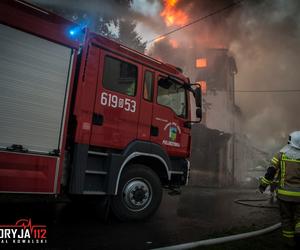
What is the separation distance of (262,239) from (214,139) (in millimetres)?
19028

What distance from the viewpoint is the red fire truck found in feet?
13.0

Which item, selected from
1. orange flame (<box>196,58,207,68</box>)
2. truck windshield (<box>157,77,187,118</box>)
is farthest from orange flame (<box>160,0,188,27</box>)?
truck windshield (<box>157,77,187,118</box>)

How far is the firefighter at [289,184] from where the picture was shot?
4117 millimetres

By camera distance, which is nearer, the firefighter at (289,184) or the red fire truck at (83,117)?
the red fire truck at (83,117)

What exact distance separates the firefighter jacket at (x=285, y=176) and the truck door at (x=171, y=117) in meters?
2.03

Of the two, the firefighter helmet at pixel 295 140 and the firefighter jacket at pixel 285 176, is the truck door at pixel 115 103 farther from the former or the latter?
the firefighter helmet at pixel 295 140

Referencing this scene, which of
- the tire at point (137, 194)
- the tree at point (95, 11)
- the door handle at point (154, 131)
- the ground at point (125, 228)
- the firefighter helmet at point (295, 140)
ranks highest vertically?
the tree at point (95, 11)

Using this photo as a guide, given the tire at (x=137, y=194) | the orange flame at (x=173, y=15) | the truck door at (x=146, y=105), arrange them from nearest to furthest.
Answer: the tire at (x=137, y=194) → the truck door at (x=146, y=105) → the orange flame at (x=173, y=15)

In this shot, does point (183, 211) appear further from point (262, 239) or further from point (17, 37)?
point (17, 37)

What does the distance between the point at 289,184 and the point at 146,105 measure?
2784 mm

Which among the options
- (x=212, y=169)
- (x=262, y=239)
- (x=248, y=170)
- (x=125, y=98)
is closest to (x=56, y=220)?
(x=125, y=98)

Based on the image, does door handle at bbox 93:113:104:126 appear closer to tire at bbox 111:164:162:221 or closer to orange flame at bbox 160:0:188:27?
tire at bbox 111:164:162:221

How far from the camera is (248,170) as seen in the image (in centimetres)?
3628

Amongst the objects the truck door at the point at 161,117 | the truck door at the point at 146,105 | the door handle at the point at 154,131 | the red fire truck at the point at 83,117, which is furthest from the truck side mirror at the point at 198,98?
the door handle at the point at 154,131
